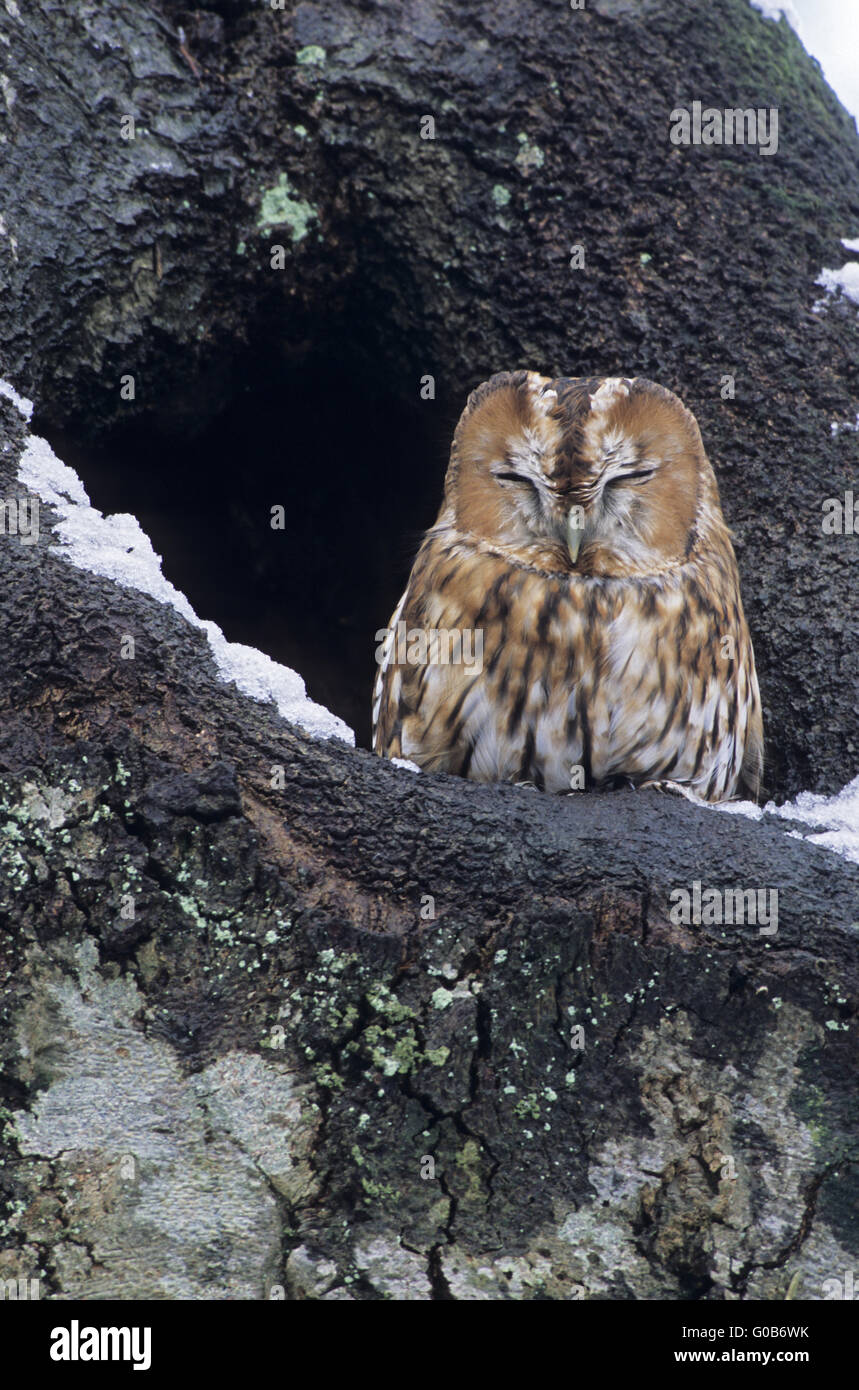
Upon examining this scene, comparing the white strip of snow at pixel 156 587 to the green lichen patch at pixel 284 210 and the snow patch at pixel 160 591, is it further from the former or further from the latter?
the green lichen patch at pixel 284 210

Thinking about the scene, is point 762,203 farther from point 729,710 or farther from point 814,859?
point 814,859

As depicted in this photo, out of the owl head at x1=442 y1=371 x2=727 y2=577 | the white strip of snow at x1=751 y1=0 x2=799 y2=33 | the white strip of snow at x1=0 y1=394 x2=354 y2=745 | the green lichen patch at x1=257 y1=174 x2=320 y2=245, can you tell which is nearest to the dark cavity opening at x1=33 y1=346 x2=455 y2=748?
the green lichen patch at x1=257 y1=174 x2=320 y2=245

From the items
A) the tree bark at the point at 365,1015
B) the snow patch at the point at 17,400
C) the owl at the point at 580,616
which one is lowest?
the tree bark at the point at 365,1015

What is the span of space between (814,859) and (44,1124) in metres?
1.29

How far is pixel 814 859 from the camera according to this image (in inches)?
78.1

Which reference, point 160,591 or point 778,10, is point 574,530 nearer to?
point 160,591

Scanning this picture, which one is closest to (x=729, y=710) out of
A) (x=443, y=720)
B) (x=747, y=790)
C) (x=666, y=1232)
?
(x=747, y=790)

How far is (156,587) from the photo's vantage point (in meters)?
2.10

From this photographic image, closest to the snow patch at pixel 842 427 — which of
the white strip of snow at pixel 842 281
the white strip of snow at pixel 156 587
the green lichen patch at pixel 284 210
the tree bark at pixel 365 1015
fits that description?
the white strip of snow at pixel 842 281

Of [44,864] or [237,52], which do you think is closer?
[44,864]

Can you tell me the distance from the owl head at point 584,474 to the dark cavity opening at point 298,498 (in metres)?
0.75

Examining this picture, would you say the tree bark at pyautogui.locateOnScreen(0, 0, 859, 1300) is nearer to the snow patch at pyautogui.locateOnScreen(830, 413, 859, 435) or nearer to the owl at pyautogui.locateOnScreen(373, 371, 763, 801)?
the owl at pyautogui.locateOnScreen(373, 371, 763, 801)

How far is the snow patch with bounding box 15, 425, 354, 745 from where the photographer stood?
2047 mm

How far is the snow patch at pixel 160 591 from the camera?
6.72ft
